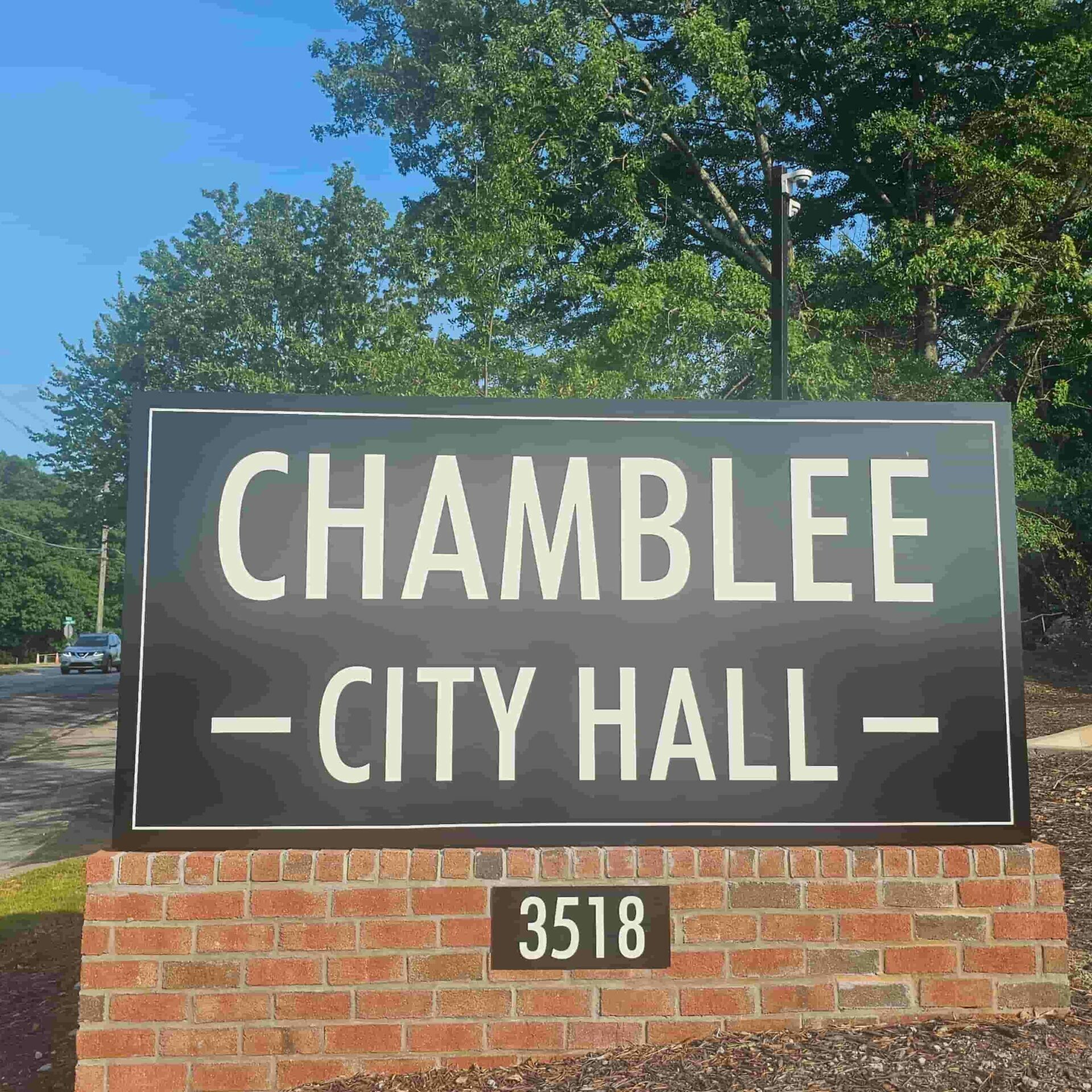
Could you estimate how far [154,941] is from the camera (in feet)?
14.1

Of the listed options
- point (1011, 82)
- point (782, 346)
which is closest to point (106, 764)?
point (782, 346)

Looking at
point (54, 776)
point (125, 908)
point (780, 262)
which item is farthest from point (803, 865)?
point (54, 776)

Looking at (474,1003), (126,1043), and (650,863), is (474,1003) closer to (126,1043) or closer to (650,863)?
(650,863)

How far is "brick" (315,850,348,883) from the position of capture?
14.3 feet

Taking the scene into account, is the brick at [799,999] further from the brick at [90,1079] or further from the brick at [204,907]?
the brick at [90,1079]

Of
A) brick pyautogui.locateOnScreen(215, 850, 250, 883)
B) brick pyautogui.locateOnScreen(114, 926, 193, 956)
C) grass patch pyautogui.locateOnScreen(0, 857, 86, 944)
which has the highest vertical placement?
brick pyautogui.locateOnScreen(215, 850, 250, 883)

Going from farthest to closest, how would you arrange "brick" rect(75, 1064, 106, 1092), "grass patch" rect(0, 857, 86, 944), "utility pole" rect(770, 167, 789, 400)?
"utility pole" rect(770, 167, 789, 400) < "grass patch" rect(0, 857, 86, 944) < "brick" rect(75, 1064, 106, 1092)

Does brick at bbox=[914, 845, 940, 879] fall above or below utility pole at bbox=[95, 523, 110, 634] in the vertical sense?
below

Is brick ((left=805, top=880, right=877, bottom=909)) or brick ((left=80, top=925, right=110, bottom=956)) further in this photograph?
brick ((left=805, top=880, right=877, bottom=909))

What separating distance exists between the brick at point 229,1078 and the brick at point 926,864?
274 centimetres

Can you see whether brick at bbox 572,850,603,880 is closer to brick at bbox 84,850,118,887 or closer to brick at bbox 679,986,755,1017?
brick at bbox 679,986,755,1017

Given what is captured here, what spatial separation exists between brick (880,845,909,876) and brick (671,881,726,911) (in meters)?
0.68

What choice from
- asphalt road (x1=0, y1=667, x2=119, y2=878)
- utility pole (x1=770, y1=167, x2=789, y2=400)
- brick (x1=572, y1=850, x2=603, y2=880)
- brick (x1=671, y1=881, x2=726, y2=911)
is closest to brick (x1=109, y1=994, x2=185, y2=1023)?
brick (x1=572, y1=850, x2=603, y2=880)

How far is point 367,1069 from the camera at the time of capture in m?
4.26
